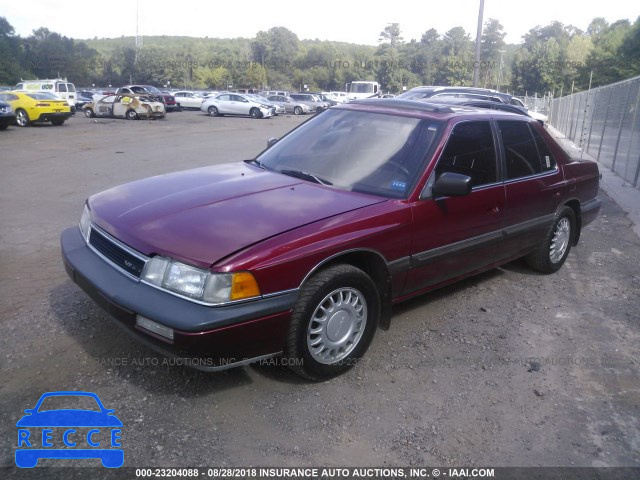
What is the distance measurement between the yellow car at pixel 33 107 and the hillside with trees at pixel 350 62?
52.8 metres

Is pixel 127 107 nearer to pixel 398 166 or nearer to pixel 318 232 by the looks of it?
pixel 398 166

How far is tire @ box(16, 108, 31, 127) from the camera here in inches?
843

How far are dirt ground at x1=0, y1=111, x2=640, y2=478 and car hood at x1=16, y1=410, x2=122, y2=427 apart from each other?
0.08m

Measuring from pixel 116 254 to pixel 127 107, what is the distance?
2664 cm

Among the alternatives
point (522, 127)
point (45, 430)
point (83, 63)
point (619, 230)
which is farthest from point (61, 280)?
point (83, 63)

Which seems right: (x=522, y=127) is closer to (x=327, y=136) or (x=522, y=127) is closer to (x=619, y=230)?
(x=327, y=136)

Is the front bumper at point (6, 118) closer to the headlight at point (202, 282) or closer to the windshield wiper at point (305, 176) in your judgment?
the windshield wiper at point (305, 176)

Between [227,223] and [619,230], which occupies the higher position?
[227,223]

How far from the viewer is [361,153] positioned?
13.5 ft

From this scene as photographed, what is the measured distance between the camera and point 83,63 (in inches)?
3292

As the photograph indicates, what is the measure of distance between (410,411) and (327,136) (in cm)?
232

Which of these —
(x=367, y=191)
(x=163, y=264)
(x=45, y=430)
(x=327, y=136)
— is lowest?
(x=45, y=430)

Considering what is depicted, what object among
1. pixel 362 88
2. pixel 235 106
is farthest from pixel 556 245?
pixel 362 88

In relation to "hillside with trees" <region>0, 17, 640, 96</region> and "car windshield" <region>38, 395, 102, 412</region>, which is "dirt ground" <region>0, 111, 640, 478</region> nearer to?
"car windshield" <region>38, 395, 102, 412</region>
